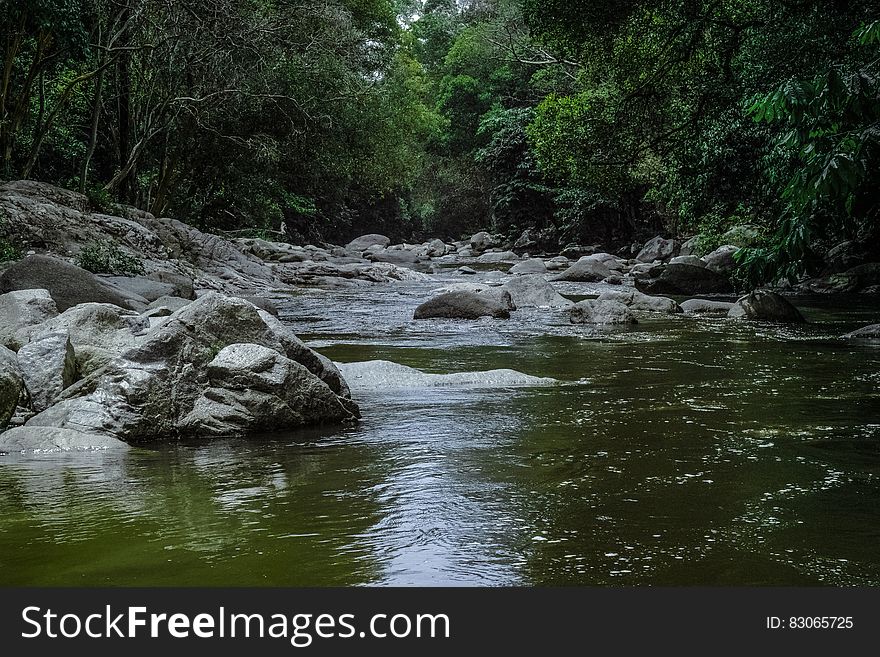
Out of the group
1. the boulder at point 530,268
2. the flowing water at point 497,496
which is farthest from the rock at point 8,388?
the boulder at point 530,268

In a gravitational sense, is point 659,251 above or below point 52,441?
above

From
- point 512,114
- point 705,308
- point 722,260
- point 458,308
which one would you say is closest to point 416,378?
point 458,308

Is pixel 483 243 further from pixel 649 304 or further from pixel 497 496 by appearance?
pixel 497 496

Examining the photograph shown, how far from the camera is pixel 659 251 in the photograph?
90.5 feet

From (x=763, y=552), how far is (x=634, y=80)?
38.2ft

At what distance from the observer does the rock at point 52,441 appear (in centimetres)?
429

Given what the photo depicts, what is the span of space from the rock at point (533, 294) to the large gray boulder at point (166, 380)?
31.5ft

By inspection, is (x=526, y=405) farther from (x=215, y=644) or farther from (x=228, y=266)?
(x=228, y=266)

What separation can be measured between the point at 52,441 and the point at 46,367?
904 millimetres

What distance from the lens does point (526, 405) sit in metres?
5.70

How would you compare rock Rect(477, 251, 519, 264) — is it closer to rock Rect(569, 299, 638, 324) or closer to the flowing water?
rock Rect(569, 299, 638, 324)

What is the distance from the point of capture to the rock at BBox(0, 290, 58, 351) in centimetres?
570

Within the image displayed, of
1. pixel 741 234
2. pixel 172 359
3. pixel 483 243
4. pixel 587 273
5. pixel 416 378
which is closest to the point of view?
pixel 172 359

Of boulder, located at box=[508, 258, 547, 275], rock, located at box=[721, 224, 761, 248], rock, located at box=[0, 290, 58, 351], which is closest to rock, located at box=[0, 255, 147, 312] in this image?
rock, located at box=[0, 290, 58, 351]
